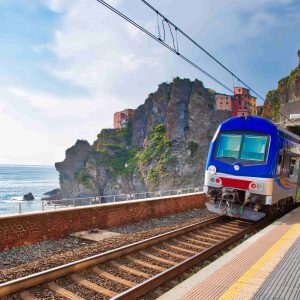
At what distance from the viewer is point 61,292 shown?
5574 millimetres

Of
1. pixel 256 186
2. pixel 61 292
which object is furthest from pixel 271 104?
pixel 61 292

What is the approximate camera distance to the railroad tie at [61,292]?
5.42m

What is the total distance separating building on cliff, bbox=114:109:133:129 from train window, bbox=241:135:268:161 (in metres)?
132

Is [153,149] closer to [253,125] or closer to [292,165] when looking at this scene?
[292,165]

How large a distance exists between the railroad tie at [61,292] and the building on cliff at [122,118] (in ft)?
453

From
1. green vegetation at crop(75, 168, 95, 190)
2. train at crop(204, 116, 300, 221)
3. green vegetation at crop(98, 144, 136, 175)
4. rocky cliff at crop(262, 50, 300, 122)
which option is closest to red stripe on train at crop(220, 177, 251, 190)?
train at crop(204, 116, 300, 221)

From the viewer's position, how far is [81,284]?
596cm

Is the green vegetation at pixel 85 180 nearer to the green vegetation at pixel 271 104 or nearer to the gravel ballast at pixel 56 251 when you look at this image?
the green vegetation at pixel 271 104

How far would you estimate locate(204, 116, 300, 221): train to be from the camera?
11.7 m

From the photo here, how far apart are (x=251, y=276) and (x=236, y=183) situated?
6715 millimetres

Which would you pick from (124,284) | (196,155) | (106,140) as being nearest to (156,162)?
(196,155)

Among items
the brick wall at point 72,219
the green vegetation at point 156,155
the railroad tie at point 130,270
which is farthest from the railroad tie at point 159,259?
the green vegetation at point 156,155

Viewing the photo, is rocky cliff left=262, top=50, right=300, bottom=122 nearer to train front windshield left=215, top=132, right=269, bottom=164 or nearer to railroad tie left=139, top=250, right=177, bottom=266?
train front windshield left=215, top=132, right=269, bottom=164

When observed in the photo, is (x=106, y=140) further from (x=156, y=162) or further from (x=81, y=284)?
(x=81, y=284)
